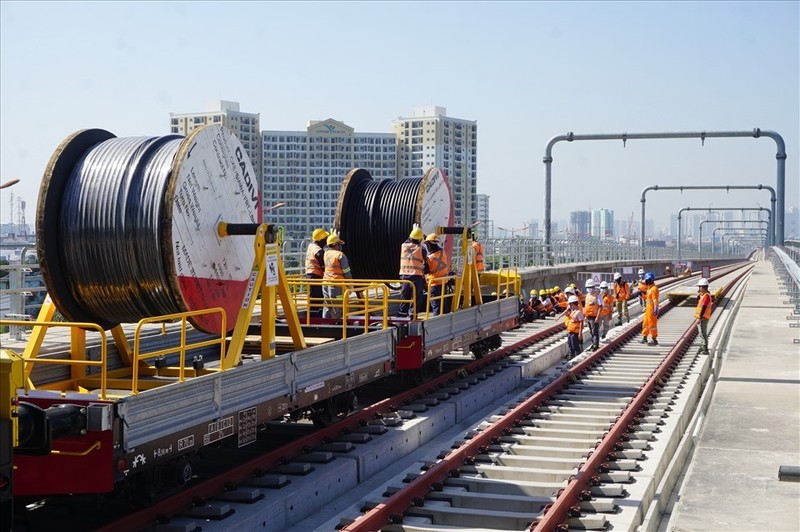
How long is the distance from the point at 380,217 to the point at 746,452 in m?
8.04

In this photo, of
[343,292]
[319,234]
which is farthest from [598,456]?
[319,234]

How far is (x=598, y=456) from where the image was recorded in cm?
1076

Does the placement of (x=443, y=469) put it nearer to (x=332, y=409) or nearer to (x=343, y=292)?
(x=332, y=409)

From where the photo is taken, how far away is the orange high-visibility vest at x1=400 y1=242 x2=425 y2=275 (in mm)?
15234

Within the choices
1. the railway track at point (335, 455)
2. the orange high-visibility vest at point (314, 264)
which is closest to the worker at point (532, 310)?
the railway track at point (335, 455)

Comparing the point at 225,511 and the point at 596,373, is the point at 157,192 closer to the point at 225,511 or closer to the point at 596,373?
the point at 225,511

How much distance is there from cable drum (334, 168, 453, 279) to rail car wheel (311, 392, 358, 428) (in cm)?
551

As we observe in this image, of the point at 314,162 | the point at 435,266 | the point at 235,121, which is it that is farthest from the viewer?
the point at 314,162

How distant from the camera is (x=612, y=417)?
13453mm

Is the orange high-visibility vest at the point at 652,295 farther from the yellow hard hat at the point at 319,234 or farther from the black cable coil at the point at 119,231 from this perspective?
the black cable coil at the point at 119,231

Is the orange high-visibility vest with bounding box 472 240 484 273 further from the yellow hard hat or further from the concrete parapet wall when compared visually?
the concrete parapet wall

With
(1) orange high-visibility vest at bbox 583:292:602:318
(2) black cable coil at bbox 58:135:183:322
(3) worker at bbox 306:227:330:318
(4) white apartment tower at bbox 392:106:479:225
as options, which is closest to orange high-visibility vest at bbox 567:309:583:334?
(1) orange high-visibility vest at bbox 583:292:602:318

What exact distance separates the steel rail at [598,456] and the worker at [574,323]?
1.96 metres

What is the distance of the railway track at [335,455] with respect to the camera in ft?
27.4
